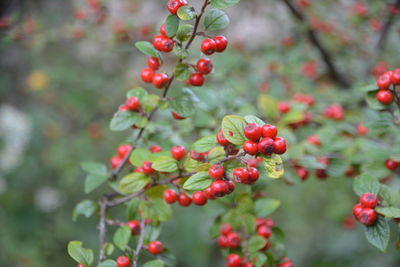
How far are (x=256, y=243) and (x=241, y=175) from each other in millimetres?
537

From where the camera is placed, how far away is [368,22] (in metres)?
3.37

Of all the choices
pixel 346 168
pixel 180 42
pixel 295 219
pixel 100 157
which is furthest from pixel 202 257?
pixel 180 42

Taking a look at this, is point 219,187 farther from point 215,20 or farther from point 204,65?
point 215,20

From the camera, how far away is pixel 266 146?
109 centimetres

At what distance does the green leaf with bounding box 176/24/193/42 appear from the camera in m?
1.31

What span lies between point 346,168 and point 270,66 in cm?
172

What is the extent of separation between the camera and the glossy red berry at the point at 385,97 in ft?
5.00

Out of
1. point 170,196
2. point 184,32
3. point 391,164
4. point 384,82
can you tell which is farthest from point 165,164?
point 391,164

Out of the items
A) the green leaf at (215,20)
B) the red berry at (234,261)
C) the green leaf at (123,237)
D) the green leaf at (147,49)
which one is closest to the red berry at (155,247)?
the green leaf at (123,237)

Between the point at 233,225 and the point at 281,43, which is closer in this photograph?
the point at 233,225

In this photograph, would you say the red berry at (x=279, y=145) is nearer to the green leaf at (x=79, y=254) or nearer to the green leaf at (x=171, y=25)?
the green leaf at (x=171, y=25)

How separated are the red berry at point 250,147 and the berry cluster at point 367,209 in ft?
1.81

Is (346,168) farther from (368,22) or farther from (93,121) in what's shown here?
(93,121)

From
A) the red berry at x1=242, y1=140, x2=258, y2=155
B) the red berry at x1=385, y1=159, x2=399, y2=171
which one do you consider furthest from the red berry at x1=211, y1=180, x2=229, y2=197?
the red berry at x1=385, y1=159, x2=399, y2=171
